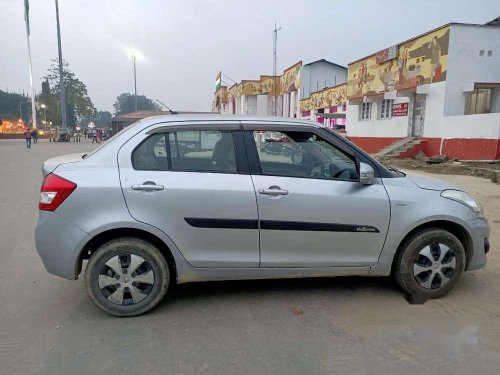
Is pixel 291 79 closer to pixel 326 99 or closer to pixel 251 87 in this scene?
pixel 251 87

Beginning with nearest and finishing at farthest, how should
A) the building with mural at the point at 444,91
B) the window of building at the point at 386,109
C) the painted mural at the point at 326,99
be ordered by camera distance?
the building with mural at the point at 444,91 → the window of building at the point at 386,109 → the painted mural at the point at 326,99

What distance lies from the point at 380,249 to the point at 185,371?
1.95m

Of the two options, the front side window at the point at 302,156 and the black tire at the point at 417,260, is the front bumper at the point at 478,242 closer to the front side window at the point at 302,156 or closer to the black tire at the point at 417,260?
the black tire at the point at 417,260

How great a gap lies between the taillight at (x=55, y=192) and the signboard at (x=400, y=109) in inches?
748

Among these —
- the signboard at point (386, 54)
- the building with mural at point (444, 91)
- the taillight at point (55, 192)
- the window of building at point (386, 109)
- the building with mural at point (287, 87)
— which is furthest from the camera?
the building with mural at point (287, 87)

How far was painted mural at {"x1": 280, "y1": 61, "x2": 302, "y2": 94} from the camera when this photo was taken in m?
35.4

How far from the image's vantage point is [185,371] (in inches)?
101

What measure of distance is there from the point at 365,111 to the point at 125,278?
22274 mm

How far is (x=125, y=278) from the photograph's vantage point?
3.24 meters

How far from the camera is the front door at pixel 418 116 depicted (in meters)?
18.4

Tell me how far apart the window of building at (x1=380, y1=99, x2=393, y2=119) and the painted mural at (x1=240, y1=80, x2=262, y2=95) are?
2296cm

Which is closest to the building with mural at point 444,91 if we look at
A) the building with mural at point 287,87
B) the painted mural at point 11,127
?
the building with mural at point 287,87

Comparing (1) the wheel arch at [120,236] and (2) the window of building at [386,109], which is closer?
(1) the wheel arch at [120,236]

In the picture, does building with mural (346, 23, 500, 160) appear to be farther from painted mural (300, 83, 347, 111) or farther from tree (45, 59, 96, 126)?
tree (45, 59, 96, 126)
